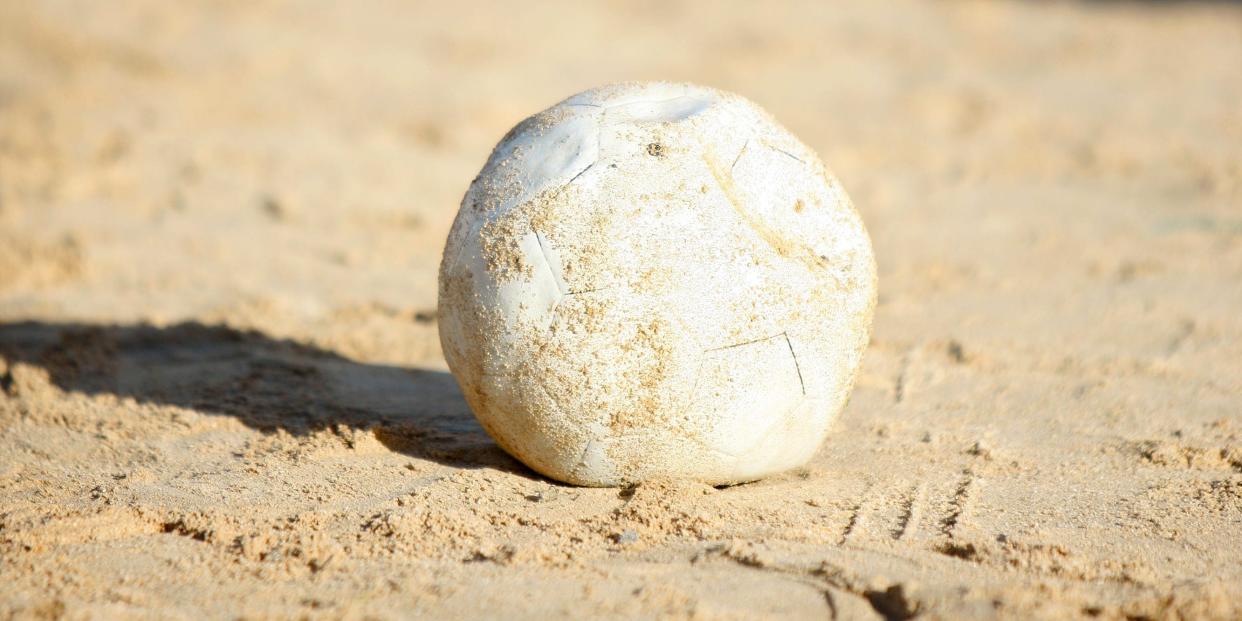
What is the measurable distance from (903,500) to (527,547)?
3.76 ft

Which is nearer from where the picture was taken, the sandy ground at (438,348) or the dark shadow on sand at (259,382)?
the sandy ground at (438,348)

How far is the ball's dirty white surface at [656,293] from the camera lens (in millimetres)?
3311

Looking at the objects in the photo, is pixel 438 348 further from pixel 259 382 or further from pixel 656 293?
pixel 656 293

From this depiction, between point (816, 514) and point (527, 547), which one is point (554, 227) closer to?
point (527, 547)

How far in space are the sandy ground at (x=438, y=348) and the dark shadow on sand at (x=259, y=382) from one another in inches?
0.8

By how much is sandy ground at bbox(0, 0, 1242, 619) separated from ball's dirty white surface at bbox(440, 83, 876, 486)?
0.21 metres

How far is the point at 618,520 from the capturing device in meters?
3.38

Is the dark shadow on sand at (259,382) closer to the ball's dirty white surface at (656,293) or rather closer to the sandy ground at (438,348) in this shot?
the sandy ground at (438,348)

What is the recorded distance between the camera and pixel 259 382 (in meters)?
4.73

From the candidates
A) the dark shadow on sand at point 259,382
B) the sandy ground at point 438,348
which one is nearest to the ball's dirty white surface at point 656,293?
the sandy ground at point 438,348

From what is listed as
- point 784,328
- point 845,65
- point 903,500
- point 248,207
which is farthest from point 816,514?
point 845,65

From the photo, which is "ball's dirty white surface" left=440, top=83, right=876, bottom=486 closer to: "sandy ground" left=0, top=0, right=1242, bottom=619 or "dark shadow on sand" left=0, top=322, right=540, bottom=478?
"sandy ground" left=0, top=0, right=1242, bottom=619

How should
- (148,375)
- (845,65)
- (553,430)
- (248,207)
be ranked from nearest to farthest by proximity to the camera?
(553,430)
(148,375)
(248,207)
(845,65)

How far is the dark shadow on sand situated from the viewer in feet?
13.7
